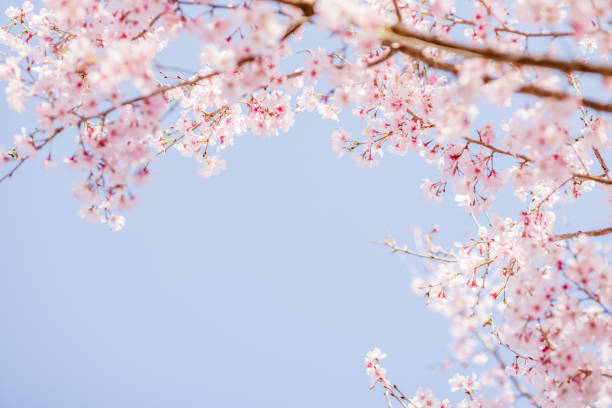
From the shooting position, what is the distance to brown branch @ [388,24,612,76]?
2.05m

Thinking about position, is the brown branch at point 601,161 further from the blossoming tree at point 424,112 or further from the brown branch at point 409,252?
the brown branch at point 409,252

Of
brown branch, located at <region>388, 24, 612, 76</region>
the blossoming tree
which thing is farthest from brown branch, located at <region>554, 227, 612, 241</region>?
brown branch, located at <region>388, 24, 612, 76</region>

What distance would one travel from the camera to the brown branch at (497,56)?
205 centimetres

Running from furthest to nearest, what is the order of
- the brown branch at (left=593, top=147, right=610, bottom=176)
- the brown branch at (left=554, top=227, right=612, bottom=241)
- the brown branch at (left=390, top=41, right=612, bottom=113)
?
1. the brown branch at (left=593, top=147, right=610, bottom=176)
2. the brown branch at (left=554, top=227, right=612, bottom=241)
3. the brown branch at (left=390, top=41, right=612, bottom=113)

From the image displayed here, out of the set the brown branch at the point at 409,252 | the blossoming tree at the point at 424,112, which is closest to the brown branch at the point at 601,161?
the blossoming tree at the point at 424,112

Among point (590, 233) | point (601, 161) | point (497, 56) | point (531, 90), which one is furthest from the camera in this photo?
point (601, 161)

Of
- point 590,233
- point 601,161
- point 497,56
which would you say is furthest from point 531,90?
point 601,161

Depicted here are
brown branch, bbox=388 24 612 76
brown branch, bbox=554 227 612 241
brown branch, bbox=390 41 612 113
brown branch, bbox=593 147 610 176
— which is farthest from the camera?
brown branch, bbox=593 147 610 176

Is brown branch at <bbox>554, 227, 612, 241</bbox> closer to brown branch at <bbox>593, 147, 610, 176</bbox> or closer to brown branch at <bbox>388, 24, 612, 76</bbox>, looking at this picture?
brown branch at <bbox>593, 147, 610, 176</bbox>

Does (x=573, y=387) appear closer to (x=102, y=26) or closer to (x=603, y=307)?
(x=603, y=307)

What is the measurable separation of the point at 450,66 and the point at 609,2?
98 cm

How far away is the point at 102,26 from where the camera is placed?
3.19 m

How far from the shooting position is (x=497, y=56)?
2146mm

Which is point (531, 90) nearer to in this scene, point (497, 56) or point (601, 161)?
point (497, 56)
